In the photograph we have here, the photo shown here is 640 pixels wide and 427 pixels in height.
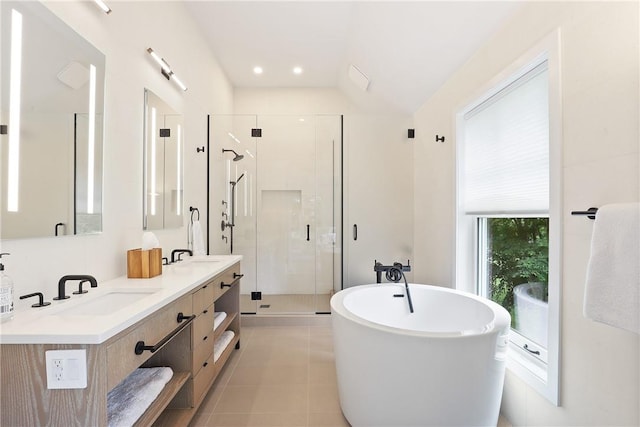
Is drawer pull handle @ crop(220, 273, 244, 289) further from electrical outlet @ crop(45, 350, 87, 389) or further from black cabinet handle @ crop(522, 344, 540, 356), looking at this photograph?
→ black cabinet handle @ crop(522, 344, 540, 356)

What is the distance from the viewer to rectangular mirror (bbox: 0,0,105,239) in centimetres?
108

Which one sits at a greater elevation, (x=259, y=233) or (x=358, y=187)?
(x=358, y=187)

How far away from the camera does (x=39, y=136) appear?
1195mm

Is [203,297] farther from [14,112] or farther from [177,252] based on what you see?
[14,112]

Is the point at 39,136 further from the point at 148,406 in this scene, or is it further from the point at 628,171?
the point at 628,171

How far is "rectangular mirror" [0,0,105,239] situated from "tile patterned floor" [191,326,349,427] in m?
1.37

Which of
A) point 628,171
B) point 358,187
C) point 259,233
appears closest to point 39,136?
point 628,171

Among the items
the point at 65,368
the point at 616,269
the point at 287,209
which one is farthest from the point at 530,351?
the point at 287,209

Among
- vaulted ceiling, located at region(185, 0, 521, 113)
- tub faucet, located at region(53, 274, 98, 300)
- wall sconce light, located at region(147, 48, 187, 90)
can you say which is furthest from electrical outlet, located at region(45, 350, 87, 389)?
vaulted ceiling, located at region(185, 0, 521, 113)

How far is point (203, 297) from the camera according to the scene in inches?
70.1

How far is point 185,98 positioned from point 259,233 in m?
1.75

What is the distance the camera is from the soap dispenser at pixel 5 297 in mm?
963

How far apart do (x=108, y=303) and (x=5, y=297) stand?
1.44 ft

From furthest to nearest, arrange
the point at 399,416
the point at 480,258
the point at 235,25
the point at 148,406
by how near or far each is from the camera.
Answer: the point at 235,25 < the point at 480,258 < the point at 399,416 < the point at 148,406
